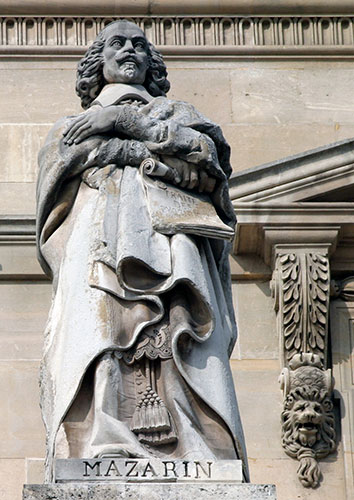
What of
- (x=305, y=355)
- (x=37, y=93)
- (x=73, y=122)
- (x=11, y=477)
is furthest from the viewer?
(x=37, y=93)

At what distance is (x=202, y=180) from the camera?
12.3 metres

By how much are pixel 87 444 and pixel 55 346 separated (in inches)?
25.3

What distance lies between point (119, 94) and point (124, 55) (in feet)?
0.95

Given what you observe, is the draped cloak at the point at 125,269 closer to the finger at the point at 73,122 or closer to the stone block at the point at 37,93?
the finger at the point at 73,122

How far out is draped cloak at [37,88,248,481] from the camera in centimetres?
1169

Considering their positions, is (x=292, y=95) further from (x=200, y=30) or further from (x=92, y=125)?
(x=92, y=125)

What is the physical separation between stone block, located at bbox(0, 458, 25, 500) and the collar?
3398 millimetres

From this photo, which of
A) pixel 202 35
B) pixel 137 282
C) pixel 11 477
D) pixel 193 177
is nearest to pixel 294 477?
pixel 11 477

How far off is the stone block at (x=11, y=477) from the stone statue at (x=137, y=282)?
3.14 m

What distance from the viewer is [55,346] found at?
11.9 m

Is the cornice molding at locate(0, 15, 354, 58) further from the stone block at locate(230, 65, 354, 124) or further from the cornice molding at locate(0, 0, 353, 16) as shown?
the stone block at locate(230, 65, 354, 124)

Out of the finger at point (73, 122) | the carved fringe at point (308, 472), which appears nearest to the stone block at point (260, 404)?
the carved fringe at point (308, 472)

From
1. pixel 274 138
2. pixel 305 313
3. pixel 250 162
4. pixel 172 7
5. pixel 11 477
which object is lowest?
pixel 11 477

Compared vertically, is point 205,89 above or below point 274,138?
above
